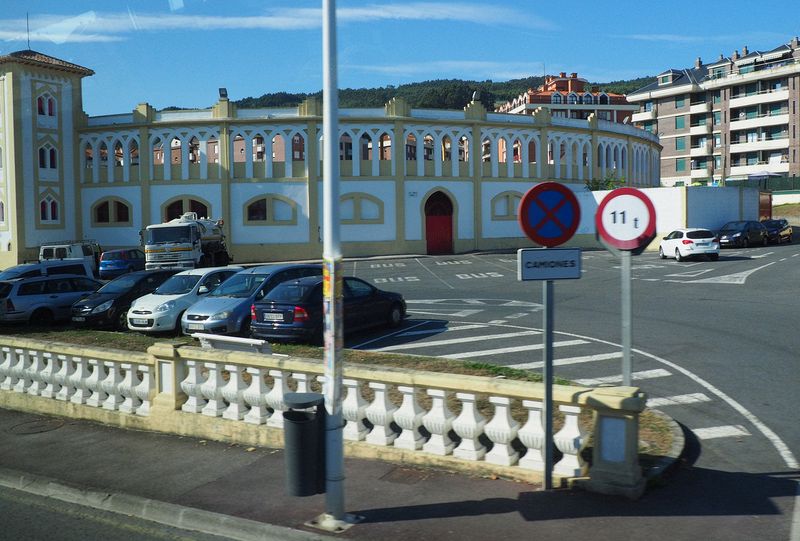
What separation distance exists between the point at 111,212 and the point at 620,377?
47589mm

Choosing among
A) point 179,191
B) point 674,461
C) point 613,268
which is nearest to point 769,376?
point 674,461

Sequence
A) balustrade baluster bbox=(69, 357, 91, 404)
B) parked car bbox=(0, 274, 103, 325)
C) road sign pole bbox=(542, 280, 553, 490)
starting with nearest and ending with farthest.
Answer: road sign pole bbox=(542, 280, 553, 490)
balustrade baluster bbox=(69, 357, 91, 404)
parked car bbox=(0, 274, 103, 325)

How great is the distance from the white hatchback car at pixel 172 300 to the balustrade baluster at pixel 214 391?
30.9ft

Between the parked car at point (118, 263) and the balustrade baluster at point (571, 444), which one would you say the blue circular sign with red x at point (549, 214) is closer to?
the balustrade baluster at point (571, 444)

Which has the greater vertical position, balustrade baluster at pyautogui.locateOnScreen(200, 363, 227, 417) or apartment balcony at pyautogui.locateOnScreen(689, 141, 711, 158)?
apartment balcony at pyautogui.locateOnScreen(689, 141, 711, 158)

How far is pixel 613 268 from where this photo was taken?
3428cm

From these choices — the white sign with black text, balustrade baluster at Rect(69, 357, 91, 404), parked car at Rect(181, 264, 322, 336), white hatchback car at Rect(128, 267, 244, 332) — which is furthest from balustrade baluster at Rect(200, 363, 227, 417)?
white hatchback car at Rect(128, 267, 244, 332)

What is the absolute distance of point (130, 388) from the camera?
965 cm

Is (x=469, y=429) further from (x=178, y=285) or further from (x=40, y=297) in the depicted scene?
(x=40, y=297)

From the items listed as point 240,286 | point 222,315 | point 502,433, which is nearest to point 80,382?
point 222,315

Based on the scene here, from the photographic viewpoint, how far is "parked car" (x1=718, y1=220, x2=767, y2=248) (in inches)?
1695

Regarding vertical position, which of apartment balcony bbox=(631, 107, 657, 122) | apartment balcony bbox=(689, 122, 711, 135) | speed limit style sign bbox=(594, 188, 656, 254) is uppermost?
apartment balcony bbox=(631, 107, 657, 122)

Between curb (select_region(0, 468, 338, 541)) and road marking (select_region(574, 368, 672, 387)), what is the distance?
6.50 metres

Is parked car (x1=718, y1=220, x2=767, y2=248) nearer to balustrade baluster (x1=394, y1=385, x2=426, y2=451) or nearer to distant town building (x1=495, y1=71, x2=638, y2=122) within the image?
balustrade baluster (x1=394, y1=385, x2=426, y2=451)
